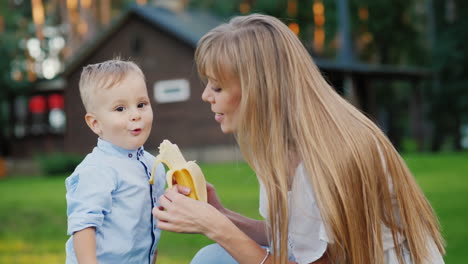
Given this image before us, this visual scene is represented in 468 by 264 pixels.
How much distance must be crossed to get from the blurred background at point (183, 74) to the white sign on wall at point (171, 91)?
0.13ft

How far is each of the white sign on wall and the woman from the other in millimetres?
21567

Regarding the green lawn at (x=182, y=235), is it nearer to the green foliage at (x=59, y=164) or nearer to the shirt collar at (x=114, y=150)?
the shirt collar at (x=114, y=150)

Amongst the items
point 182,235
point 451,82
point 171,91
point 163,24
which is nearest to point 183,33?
point 163,24

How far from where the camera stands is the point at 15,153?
99.6 ft

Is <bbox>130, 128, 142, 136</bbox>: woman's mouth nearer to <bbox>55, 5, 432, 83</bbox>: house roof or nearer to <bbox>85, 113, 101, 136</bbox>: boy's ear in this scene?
<bbox>85, 113, 101, 136</bbox>: boy's ear

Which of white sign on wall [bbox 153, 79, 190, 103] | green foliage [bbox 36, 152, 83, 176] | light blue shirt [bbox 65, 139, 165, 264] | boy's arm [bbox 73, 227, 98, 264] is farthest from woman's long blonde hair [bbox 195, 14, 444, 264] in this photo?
green foliage [bbox 36, 152, 83, 176]

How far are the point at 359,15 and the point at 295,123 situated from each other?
35.2 meters

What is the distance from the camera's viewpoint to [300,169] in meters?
2.69

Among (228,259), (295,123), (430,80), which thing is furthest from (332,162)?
(430,80)

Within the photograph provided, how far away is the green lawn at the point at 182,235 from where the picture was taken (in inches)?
259

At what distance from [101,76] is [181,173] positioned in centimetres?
53

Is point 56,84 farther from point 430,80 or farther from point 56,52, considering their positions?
point 430,80

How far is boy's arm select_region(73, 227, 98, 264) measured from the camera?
2.66 metres

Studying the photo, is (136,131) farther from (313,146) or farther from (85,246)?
(313,146)
